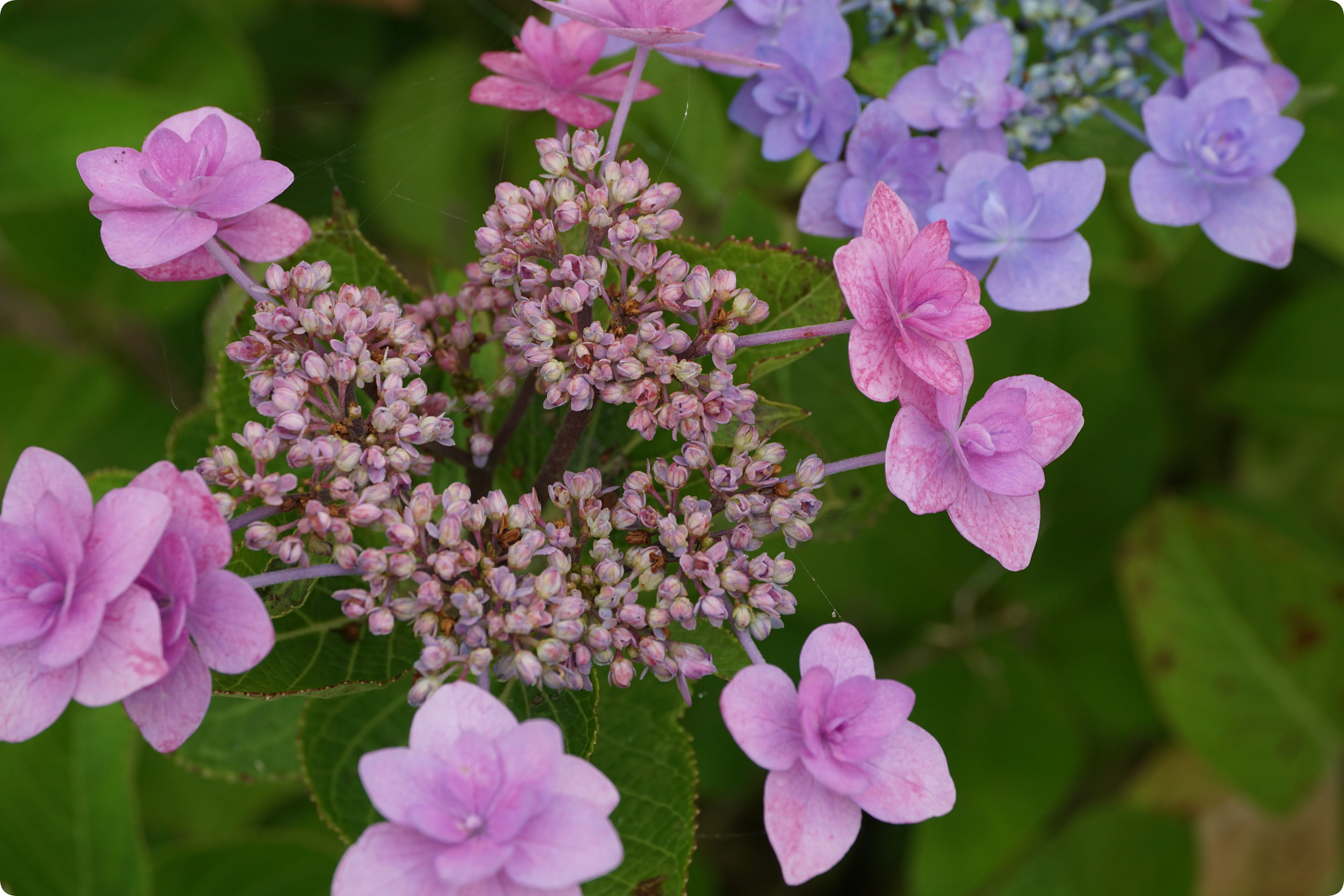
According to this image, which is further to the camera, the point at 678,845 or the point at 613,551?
the point at 678,845

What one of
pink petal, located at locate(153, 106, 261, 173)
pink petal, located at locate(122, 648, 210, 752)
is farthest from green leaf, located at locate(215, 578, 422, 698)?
pink petal, located at locate(153, 106, 261, 173)

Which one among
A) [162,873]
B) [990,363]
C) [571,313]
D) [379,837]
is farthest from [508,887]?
[990,363]

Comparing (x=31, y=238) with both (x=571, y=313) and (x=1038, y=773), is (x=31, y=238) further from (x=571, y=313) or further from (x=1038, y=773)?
(x=1038, y=773)

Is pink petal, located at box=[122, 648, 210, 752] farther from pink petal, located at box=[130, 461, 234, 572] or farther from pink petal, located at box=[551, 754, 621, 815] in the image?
pink petal, located at box=[551, 754, 621, 815]

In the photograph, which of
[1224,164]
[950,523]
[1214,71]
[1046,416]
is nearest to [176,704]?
[1046,416]

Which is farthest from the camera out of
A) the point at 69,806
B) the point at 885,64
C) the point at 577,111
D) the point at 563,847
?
the point at 69,806

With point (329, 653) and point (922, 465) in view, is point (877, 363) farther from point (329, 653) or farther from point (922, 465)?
point (329, 653)

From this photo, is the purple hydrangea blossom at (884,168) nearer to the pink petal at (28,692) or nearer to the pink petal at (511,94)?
the pink petal at (511,94)
